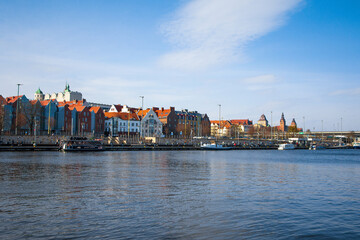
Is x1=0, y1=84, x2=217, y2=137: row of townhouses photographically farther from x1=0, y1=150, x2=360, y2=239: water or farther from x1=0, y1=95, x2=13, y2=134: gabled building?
x1=0, y1=150, x2=360, y2=239: water

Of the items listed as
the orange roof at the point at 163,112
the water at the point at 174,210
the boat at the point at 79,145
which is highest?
the orange roof at the point at 163,112

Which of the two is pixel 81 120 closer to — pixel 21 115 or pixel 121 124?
pixel 121 124

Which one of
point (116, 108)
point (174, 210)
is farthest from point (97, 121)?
point (174, 210)

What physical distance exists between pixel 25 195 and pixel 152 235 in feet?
39.6

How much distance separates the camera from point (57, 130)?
130 metres

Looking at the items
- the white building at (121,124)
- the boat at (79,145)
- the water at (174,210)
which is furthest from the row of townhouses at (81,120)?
the water at (174,210)

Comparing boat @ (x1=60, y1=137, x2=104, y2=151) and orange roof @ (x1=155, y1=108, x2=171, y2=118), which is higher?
orange roof @ (x1=155, y1=108, x2=171, y2=118)

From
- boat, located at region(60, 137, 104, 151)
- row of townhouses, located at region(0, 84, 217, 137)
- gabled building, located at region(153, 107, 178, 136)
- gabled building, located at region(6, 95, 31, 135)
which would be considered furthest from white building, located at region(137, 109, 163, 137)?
boat, located at region(60, 137, 104, 151)

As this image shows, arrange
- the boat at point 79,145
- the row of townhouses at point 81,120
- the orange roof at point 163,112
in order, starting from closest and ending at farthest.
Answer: the boat at point 79,145
the row of townhouses at point 81,120
the orange roof at point 163,112

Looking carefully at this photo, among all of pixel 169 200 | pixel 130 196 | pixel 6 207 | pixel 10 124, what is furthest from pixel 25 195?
→ pixel 10 124

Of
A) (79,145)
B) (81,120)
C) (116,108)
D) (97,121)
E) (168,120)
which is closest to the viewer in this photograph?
(79,145)

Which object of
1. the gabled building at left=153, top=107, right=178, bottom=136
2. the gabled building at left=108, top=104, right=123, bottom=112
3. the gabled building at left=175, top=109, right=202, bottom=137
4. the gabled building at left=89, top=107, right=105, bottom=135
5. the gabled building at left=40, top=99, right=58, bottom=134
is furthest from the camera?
the gabled building at left=175, top=109, right=202, bottom=137

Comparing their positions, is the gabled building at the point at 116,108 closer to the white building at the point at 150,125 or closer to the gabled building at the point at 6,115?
the white building at the point at 150,125

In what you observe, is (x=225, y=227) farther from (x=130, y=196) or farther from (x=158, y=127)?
(x=158, y=127)
